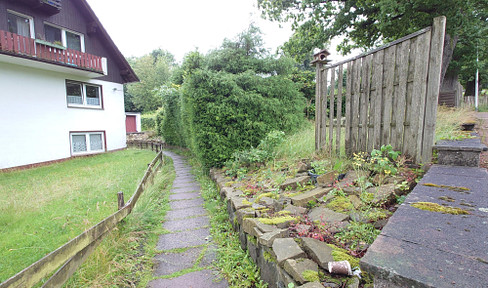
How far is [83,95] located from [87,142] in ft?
7.92

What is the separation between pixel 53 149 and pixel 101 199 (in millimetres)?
8166

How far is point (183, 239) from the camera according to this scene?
328cm

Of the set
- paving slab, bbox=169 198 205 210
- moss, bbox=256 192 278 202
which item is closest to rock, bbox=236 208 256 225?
moss, bbox=256 192 278 202

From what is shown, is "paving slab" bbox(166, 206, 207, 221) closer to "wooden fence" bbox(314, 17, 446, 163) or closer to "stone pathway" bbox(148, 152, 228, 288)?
"stone pathway" bbox(148, 152, 228, 288)

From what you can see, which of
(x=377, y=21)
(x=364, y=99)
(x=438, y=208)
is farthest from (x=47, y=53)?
(x=377, y=21)

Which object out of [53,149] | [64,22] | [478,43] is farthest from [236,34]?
[478,43]

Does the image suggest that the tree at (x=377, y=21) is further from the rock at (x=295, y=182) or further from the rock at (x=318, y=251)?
the rock at (x=318, y=251)

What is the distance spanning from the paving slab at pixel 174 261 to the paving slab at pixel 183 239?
0.16m

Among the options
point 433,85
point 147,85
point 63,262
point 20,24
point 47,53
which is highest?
point 147,85

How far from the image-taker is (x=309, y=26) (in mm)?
11055

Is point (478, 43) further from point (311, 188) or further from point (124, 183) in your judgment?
point (124, 183)

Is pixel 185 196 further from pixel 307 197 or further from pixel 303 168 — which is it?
pixel 307 197

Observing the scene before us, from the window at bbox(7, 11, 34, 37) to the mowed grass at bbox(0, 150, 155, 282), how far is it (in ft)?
21.4

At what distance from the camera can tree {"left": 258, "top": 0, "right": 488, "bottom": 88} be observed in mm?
7805
